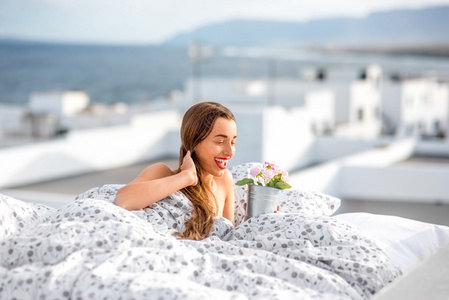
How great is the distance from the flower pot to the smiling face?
169 millimetres

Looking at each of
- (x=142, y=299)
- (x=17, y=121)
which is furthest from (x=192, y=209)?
(x=17, y=121)

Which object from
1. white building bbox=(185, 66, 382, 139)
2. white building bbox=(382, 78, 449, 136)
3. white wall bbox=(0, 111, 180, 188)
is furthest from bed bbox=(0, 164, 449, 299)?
white building bbox=(382, 78, 449, 136)

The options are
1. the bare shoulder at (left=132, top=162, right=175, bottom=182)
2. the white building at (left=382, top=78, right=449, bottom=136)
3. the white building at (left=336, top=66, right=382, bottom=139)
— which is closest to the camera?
the bare shoulder at (left=132, top=162, right=175, bottom=182)

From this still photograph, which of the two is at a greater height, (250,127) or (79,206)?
(79,206)

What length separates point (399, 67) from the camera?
49.8 m

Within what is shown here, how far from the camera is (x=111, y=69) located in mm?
74062

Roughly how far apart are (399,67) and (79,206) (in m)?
49.8

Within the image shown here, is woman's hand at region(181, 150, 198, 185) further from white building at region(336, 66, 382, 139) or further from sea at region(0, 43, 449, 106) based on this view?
sea at region(0, 43, 449, 106)

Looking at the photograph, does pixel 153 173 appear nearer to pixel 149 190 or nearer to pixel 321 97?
pixel 149 190

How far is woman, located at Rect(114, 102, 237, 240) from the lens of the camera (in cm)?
250

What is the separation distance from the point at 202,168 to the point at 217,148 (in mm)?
115

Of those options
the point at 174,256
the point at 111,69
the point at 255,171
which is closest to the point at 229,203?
the point at 255,171

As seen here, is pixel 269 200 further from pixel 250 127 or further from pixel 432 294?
pixel 250 127

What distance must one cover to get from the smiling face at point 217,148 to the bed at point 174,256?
0.59 ft
